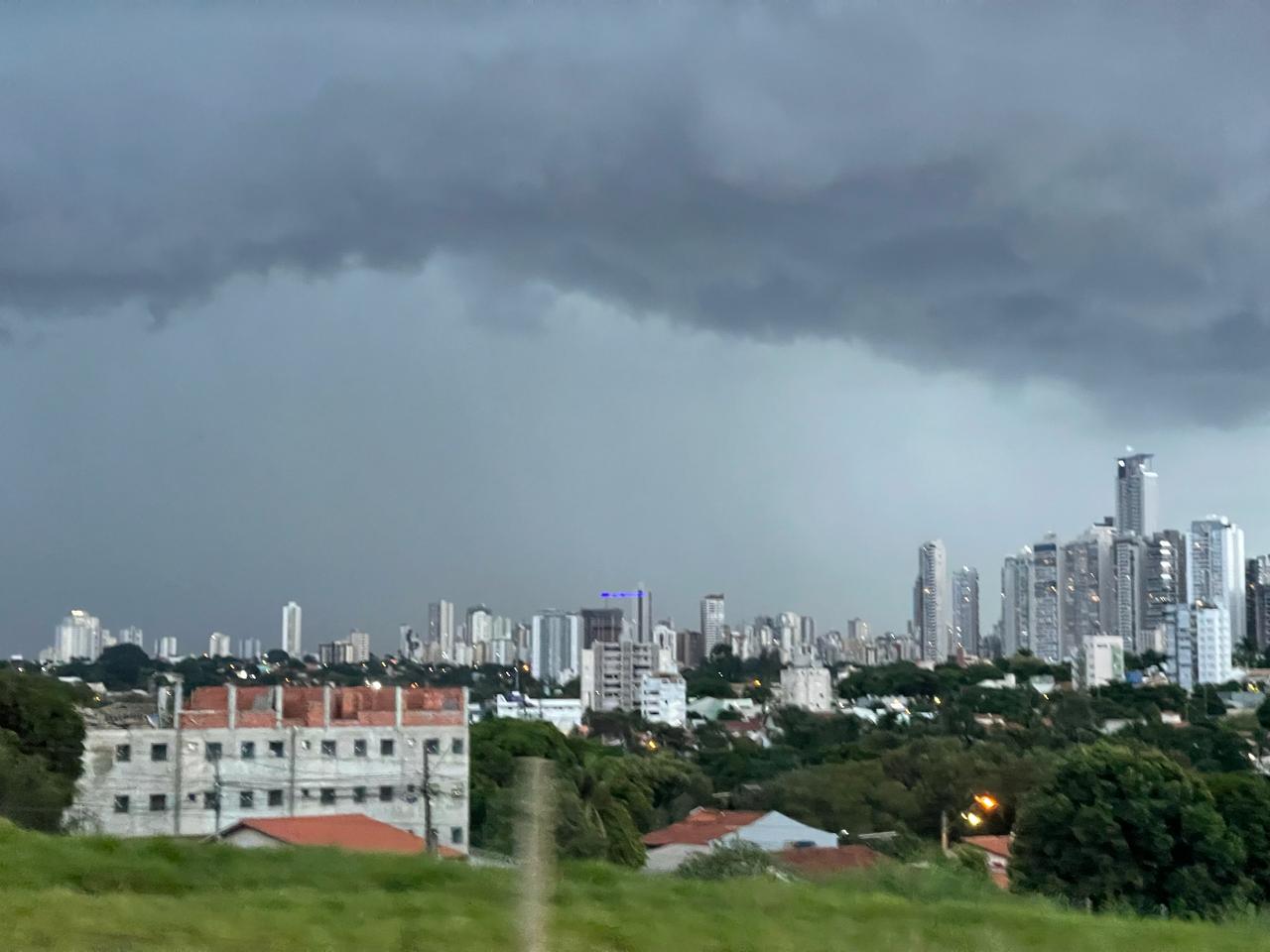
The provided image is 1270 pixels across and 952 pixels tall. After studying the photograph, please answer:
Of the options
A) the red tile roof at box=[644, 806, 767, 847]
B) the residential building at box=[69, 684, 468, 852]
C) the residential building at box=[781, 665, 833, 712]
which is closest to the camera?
the residential building at box=[69, 684, 468, 852]

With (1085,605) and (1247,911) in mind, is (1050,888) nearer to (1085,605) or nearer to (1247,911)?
(1247,911)

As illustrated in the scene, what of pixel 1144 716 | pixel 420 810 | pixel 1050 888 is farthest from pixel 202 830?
pixel 1144 716

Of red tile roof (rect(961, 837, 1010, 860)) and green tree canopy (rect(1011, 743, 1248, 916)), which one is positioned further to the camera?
red tile roof (rect(961, 837, 1010, 860))

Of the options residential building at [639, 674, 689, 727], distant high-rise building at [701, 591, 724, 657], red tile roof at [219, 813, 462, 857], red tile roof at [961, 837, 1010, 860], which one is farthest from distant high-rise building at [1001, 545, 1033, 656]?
red tile roof at [219, 813, 462, 857]

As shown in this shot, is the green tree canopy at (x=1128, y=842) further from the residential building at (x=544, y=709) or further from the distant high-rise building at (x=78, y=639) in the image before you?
the distant high-rise building at (x=78, y=639)

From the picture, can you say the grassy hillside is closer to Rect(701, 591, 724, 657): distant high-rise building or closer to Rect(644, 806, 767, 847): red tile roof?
Rect(644, 806, 767, 847): red tile roof

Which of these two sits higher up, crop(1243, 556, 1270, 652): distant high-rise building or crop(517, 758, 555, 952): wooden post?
crop(517, 758, 555, 952): wooden post

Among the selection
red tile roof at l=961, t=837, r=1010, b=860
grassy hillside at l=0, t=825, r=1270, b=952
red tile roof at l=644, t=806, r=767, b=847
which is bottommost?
red tile roof at l=961, t=837, r=1010, b=860
